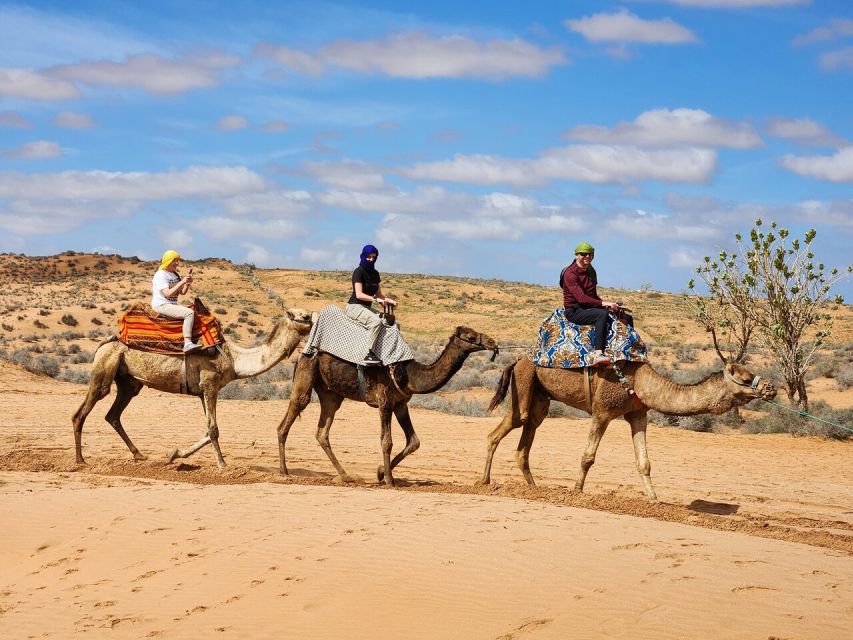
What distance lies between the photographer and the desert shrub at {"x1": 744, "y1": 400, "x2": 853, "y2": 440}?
21.4m

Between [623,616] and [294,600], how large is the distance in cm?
275

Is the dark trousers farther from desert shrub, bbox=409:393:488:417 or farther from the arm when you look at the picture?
desert shrub, bbox=409:393:488:417

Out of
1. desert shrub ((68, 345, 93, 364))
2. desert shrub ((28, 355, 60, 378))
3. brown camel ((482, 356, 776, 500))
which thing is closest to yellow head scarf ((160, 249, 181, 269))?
brown camel ((482, 356, 776, 500))

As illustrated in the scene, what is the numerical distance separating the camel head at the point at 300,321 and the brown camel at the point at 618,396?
9.83 ft

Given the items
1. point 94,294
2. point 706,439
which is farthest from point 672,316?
point 706,439

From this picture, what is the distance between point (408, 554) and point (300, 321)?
578 centimetres

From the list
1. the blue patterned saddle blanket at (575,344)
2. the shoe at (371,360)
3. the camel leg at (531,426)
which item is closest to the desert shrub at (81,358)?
the shoe at (371,360)

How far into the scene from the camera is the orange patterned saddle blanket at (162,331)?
574 inches

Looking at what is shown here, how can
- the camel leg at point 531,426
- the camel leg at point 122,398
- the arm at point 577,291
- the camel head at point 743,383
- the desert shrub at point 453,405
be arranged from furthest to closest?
the desert shrub at point 453,405
the camel leg at point 122,398
the camel leg at point 531,426
the arm at point 577,291
the camel head at point 743,383

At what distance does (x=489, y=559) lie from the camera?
9.07 metres

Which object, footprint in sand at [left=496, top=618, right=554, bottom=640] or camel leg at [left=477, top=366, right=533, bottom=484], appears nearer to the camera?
footprint in sand at [left=496, top=618, right=554, bottom=640]

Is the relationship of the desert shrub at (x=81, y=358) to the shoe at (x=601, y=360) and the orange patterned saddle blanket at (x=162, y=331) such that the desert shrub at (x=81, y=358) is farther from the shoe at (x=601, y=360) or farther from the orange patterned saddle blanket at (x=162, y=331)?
the shoe at (x=601, y=360)

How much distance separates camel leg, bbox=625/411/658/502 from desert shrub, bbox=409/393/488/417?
40.2 ft

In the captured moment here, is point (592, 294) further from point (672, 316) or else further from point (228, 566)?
point (672, 316)
